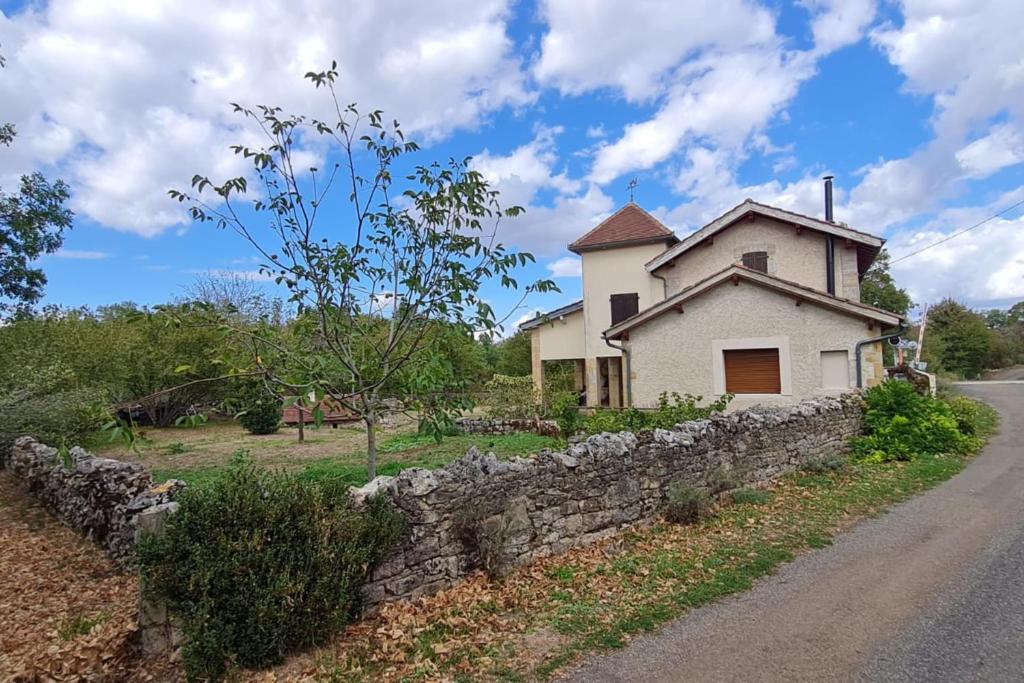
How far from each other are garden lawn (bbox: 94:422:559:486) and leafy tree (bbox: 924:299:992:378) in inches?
1672

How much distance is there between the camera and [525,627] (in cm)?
414

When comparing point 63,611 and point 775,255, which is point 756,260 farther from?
point 63,611

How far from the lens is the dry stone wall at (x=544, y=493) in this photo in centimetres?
450

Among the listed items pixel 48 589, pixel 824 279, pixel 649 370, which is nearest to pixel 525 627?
pixel 48 589

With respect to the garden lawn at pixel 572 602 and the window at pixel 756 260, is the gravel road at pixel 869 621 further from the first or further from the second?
the window at pixel 756 260

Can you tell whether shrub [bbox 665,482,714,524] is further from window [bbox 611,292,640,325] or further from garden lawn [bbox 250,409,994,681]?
window [bbox 611,292,640,325]

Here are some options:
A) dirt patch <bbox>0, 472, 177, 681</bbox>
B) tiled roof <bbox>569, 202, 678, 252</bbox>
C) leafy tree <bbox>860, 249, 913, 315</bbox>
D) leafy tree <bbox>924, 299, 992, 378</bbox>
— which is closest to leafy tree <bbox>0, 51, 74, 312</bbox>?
dirt patch <bbox>0, 472, 177, 681</bbox>

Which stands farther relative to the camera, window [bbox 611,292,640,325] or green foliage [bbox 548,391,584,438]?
window [bbox 611,292,640,325]

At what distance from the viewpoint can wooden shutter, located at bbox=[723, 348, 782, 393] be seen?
13.1m

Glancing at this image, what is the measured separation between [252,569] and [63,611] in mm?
2861

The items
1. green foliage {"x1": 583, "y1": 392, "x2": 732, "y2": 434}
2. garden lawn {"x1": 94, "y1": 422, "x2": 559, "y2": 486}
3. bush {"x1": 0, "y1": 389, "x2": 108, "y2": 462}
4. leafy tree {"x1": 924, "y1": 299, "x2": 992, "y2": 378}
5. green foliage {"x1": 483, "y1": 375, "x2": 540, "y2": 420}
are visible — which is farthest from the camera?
leafy tree {"x1": 924, "y1": 299, "x2": 992, "y2": 378}

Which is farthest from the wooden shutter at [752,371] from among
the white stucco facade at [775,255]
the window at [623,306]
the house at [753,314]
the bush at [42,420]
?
the bush at [42,420]

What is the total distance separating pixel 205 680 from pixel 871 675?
13.7ft

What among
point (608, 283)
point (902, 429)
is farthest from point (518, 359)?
point (902, 429)
